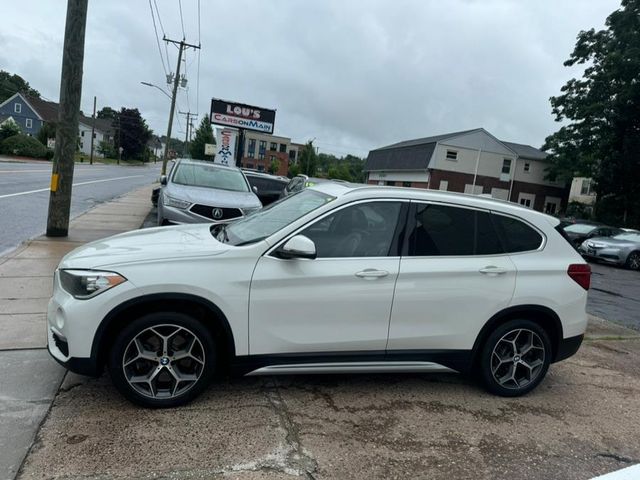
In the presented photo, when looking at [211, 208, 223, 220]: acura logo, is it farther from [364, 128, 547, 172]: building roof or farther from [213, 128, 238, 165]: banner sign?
[364, 128, 547, 172]: building roof

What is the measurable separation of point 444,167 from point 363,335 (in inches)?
1741

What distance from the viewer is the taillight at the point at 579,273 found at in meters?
4.29

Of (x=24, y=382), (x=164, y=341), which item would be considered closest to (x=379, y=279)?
(x=164, y=341)

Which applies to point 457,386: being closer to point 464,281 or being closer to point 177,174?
point 464,281

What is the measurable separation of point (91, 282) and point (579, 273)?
12.7 feet

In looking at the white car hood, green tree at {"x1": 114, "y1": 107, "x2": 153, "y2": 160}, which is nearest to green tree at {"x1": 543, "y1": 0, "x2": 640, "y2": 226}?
the white car hood

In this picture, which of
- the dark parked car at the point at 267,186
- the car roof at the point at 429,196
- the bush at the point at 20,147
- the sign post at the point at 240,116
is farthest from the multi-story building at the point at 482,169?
the car roof at the point at 429,196

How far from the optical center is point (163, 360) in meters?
3.47

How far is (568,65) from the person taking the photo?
1318 inches

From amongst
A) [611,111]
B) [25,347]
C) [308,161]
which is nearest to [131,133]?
[308,161]

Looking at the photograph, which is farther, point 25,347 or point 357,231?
point 25,347

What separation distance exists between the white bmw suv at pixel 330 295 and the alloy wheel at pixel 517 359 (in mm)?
11

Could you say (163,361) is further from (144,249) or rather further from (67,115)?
(67,115)

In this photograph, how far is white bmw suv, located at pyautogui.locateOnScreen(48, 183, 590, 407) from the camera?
3402 millimetres
